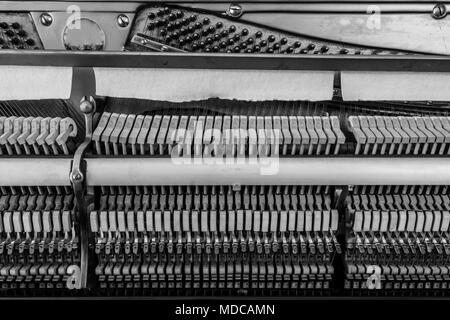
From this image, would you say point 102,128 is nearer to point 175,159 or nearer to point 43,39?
point 175,159

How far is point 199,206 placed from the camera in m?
2.36

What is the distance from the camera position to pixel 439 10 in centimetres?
235

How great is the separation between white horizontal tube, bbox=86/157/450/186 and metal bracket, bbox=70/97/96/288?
5cm

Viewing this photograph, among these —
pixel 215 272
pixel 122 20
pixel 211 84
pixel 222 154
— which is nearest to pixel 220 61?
pixel 211 84

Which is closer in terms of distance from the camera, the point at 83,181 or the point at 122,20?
the point at 83,181

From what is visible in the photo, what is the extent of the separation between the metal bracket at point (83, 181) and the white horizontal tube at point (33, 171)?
0.06 metres

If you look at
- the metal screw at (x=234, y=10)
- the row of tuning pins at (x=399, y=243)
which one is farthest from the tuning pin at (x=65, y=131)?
the row of tuning pins at (x=399, y=243)

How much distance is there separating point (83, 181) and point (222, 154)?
27.9 inches

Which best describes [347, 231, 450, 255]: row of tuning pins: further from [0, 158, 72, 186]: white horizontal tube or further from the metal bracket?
[0, 158, 72, 186]: white horizontal tube

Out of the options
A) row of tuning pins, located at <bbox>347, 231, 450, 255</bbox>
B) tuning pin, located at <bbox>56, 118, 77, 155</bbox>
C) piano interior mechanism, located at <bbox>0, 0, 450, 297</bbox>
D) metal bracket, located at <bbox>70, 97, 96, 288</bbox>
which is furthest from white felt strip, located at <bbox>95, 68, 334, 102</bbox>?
row of tuning pins, located at <bbox>347, 231, 450, 255</bbox>

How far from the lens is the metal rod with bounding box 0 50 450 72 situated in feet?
7.27

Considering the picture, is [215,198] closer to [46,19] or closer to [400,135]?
[400,135]

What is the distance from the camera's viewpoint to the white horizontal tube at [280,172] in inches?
87.6

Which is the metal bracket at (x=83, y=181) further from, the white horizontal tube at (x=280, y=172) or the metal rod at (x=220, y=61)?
the metal rod at (x=220, y=61)
